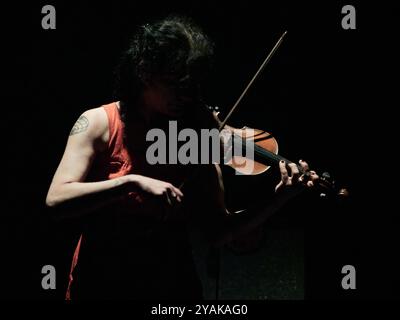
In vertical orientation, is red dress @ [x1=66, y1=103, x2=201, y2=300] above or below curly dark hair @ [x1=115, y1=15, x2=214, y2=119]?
below

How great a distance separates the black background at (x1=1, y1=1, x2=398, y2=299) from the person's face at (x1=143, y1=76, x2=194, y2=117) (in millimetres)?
903

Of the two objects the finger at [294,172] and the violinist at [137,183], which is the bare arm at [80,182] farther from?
the finger at [294,172]

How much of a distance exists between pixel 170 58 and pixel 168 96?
0.37 ft

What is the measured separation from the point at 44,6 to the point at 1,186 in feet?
2.77

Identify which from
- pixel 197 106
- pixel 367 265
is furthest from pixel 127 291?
pixel 367 265

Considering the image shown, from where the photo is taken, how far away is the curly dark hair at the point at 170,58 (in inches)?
56.2

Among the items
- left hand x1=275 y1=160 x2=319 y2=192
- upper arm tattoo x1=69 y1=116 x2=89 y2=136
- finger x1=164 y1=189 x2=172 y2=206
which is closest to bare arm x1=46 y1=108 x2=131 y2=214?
upper arm tattoo x1=69 y1=116 x2=89 y2=136

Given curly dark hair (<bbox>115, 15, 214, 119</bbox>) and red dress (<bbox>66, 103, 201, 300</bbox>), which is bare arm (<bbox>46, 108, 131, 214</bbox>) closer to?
red dress (<bbox>66, 103, 201, 300</bbox>)

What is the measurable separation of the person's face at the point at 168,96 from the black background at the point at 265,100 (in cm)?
90

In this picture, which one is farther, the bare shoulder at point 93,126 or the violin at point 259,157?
the violin at point 259,157

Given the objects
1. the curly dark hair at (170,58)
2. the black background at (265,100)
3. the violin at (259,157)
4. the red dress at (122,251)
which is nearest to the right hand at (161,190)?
the red dress at (122,251)

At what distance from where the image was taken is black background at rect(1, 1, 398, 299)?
2.30 meters

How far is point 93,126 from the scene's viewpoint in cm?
132
